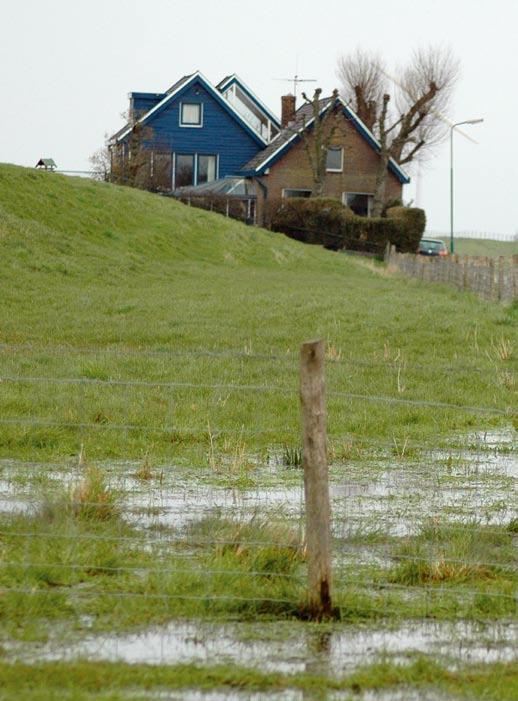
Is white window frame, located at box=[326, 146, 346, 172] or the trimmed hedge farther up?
white window frame, located at box=[326, 146, 346, 172]

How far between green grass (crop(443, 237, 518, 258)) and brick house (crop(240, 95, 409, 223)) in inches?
1072

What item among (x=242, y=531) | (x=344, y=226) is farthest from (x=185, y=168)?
(x=242, y=531)

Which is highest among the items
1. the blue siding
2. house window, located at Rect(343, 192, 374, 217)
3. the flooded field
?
the blue siding

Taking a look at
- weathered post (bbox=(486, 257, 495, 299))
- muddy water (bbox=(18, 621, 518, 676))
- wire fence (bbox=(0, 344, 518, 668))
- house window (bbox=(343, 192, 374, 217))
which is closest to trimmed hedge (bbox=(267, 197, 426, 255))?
house window (bbox=(343, 192, 374, 217))

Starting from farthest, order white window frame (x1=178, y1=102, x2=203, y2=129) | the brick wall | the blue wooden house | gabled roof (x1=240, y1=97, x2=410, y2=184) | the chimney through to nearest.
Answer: the chimney, white window frame (x1=178, y1=102, x2=203, y2=129), the blue wooden house, the brick wall, gabled roof (x1=240, y1=97, x2=410, y2=184)

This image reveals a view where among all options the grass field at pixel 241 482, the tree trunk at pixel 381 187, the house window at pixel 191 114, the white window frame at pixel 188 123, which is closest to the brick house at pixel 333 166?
the tree trunk at pixel 381 187

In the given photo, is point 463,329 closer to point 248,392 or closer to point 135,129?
point 248,392

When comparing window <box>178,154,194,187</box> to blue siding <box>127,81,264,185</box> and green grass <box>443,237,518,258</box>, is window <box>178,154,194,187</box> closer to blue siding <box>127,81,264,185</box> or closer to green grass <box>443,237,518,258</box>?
blue siding <box>127,81,264,185</box>

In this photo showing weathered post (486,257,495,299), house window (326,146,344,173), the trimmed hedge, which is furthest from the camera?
house window (326,146,344,173)

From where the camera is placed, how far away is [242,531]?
8.39 meters

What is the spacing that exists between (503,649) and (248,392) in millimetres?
9402

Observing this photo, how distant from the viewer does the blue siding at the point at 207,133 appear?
232 feet

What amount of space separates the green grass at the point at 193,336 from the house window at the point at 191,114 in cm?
2375

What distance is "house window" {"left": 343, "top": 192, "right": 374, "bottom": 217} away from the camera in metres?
71.9
